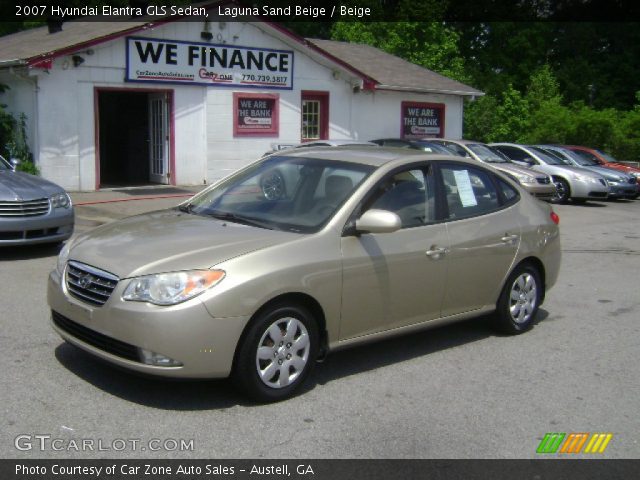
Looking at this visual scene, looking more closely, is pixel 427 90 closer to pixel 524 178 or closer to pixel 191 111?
pixel 524 178

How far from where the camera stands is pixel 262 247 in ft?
15.9

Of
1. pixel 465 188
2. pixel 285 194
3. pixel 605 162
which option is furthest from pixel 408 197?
pixel 605 162

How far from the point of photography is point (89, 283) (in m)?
4.77

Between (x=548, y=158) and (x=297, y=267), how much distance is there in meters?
16.8

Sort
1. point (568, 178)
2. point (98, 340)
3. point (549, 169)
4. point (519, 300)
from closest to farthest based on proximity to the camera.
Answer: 1. point (98, 340)
2. point (519, 300)
3. point (568, 178)
4. point (549, 169)

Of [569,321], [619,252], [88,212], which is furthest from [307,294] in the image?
[88,212]

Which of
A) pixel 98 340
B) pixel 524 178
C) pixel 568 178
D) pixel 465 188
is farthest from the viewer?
pixel 568 178

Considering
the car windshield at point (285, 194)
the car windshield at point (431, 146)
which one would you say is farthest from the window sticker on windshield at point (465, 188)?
the car windshield at point (431, 146)

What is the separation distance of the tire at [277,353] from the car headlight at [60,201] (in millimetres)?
5614

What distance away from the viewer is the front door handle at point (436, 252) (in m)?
5.70

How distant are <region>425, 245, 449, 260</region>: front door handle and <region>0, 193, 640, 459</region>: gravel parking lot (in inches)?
33.9

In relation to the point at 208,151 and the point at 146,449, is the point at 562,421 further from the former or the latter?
the point at 208,151

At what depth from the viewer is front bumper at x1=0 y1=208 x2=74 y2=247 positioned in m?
8.96
